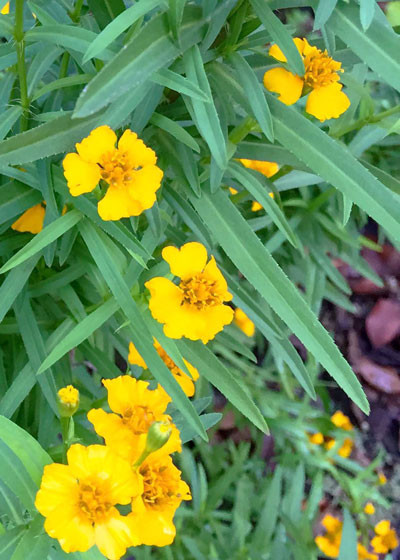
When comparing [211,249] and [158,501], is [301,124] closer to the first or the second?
[211,249]

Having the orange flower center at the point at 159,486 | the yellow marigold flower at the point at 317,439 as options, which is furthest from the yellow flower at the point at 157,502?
the yellow marigold flower at the point at 317,439

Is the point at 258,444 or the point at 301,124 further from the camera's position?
the point at 258,444

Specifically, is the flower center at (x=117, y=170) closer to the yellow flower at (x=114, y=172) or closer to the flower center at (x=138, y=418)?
the yellow flower at (x=114, y=172)

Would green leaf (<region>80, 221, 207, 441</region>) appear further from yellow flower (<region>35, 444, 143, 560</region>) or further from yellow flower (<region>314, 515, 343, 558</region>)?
yellow flower (<region>314, 515, 343, 558</region>)

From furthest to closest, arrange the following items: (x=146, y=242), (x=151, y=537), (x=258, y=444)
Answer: (x=258, y=444) < (x=146, y=242) < (x=151, y=537)

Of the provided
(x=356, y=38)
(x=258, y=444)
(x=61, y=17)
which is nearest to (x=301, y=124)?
(x=356, y=38)

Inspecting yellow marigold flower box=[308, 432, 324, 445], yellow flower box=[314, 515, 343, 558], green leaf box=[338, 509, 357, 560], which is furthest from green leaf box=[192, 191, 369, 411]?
yellow marigold flower box=[308, 432, 324, 445]
